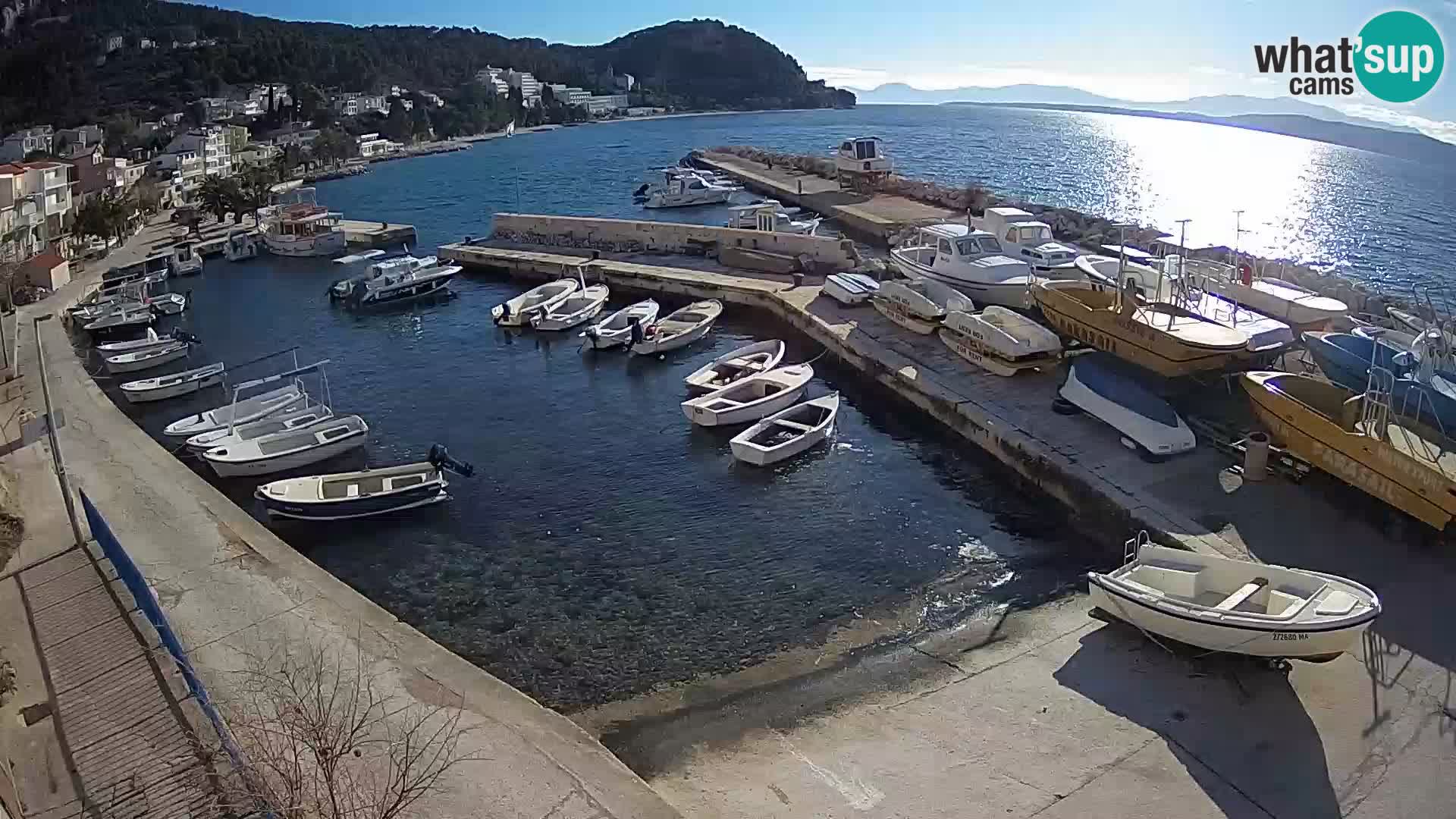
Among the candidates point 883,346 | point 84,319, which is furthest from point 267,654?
point 84,319

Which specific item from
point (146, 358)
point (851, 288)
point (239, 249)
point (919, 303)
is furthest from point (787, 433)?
point (239, 249)

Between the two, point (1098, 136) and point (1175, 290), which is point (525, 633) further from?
point (1098, 136)

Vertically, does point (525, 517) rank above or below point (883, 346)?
below

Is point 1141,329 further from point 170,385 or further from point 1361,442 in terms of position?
point 170,385

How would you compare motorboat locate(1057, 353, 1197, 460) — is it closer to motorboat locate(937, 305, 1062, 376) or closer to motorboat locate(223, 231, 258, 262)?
motorboat locate(937, 305, 1062, 376)

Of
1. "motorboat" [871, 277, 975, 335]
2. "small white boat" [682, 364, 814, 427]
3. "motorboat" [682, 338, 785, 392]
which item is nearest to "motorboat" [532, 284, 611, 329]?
"motorboat" [682, 338, 785, 392]

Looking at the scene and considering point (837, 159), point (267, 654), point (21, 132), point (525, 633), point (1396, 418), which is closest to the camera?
point (267, 654)

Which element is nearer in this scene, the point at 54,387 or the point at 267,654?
the point at 267,654
